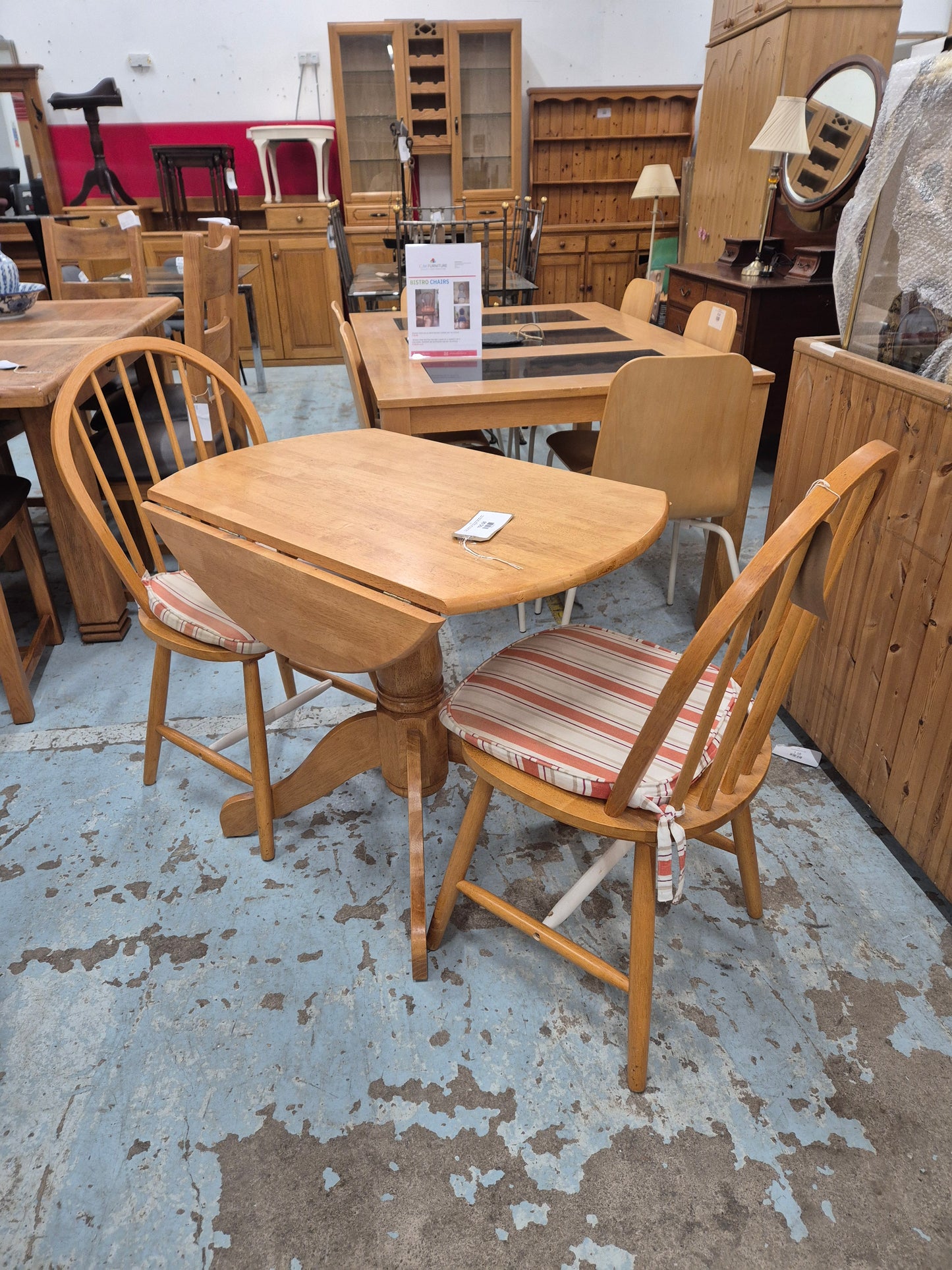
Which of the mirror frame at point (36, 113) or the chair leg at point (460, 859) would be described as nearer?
the chair leg at point (460, 859)

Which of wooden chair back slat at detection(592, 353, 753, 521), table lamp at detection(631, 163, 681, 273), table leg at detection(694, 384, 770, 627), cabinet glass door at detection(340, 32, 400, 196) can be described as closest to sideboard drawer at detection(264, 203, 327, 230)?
cabinet glass door at detection(340, 32, 400, 196)

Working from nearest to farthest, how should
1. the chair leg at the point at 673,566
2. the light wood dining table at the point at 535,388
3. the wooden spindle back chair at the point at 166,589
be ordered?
1. the wooden spindle back chair at the point at 166,589
2. the light wood dining table at the point at 535,388
3. the chair leg at the point at 673,566

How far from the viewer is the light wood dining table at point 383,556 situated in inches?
43.5

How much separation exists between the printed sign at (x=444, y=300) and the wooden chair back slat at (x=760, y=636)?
1.58 metres

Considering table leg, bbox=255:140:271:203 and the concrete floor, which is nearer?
the concrete floor

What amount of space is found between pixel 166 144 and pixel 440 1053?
21.5 ft

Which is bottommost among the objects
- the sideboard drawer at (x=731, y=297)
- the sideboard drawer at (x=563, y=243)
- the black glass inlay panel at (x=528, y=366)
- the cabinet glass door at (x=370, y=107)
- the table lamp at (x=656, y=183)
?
the black glass inlay panel at (x=528, y=366)

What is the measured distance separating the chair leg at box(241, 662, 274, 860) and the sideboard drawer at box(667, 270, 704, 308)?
10.3 feet

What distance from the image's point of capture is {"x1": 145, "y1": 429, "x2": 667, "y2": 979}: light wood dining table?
3.62 feet

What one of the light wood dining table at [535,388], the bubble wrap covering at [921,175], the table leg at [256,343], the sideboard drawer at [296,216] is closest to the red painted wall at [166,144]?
the sideboard drawer at [296,216]

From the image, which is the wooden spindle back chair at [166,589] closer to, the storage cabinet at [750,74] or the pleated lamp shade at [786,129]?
the pleated lamp shade at [786,129]

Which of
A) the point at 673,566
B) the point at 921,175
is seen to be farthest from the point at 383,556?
the point at 673,566

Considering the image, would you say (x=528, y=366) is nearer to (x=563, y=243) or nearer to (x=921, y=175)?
(x=921, y=175)

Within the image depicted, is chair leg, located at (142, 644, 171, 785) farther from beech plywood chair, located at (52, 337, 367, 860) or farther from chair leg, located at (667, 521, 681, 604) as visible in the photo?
chair leg, located at (667, 521, 681, 604)
